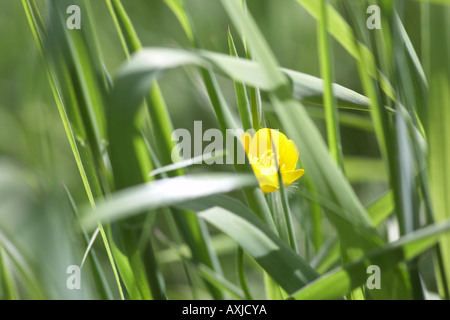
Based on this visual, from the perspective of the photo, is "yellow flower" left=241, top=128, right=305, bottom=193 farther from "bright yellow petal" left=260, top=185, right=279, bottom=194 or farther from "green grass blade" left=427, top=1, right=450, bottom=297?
"green grass blade" left=427, top=1, right=450, bottom=297

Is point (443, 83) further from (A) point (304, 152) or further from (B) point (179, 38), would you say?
(B) point (179, 38)

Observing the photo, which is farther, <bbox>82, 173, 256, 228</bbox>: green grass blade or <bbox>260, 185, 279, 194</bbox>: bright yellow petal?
<bbox>260, 185, 279, 194</bbox>: bright yellow petal

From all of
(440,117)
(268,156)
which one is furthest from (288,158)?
(440,117)

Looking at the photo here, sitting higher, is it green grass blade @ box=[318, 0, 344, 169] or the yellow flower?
green grass blade @ box=[318, 0, 344, 169]

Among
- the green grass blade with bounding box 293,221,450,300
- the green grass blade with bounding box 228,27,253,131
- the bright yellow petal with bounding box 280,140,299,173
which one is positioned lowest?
the green grass blade with bounding box 293,221,450,300

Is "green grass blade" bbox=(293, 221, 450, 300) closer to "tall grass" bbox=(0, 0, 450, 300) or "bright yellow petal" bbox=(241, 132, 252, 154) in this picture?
"tall grass" bbox=(0, 0, 450, 300)

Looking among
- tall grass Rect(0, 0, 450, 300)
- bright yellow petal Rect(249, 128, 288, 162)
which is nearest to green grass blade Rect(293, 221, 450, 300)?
tall grass Rect(0, 0, 450, 300)

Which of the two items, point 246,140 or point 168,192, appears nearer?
point 168,192

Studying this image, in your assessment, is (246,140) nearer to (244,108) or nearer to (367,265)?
(244,108)
